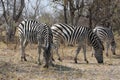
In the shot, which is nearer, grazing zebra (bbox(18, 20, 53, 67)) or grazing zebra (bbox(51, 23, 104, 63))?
grazing zebra (bbox(18, 20, 53, 67))

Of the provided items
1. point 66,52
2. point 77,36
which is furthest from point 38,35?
point 66,52

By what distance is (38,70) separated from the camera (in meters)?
12.3

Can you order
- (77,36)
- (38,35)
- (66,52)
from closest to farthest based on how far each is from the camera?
(38,35) → (77,36) → (66,52)

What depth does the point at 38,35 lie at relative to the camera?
1384 cm

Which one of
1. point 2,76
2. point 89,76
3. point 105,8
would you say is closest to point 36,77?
point 2,76

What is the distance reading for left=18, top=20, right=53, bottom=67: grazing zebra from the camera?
12834mm

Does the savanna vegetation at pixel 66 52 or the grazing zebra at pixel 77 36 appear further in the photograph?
the grazing zebra at pixel 77 36

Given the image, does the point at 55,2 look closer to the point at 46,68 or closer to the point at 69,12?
the point at 69,12

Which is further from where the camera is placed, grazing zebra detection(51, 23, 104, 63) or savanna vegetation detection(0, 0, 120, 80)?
grazing zebra detection(51, 23, 104, 63)

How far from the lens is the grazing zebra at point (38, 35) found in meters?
12.8

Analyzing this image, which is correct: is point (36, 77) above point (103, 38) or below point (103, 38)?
below

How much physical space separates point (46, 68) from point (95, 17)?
15.9 metres

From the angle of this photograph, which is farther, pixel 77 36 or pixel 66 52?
pixel 66 52

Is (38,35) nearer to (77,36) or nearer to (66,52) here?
(77,36)
